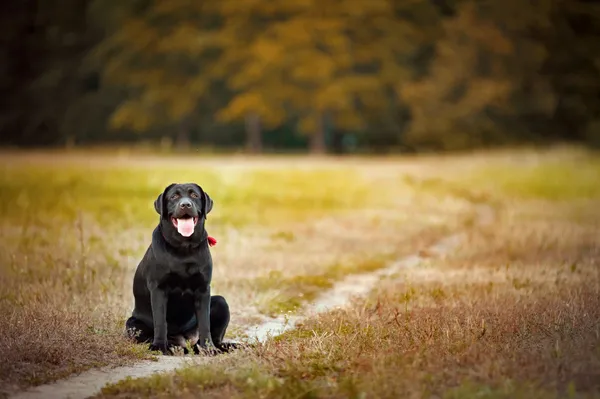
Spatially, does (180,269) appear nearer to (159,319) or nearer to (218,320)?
(159,319)

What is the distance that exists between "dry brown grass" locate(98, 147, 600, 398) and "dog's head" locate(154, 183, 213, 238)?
118cm

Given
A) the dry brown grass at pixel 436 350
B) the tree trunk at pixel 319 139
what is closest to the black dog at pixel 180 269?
the dry brown grass at pixel 436 350

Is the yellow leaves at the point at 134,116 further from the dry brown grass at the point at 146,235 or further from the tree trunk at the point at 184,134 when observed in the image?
the dry brown grass at the point at 146,235

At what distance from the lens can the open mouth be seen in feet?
27.8

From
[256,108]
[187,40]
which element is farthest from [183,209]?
[187,40]

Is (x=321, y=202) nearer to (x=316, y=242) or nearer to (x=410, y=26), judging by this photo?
(x=316, y=242)

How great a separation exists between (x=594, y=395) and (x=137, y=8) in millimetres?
56045

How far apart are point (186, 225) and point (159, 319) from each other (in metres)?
0.92

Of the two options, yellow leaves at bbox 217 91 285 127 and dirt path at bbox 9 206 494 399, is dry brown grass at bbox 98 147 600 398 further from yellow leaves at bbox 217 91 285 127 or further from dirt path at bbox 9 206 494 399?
yellow leaves at bbox 217 91 285 127

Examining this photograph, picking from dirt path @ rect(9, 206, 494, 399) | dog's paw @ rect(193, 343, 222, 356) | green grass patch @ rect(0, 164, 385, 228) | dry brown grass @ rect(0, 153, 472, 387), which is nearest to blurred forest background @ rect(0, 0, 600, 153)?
dry brown grass @ rect(0, 153, 472, 387)

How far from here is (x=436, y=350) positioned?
827 centimetres

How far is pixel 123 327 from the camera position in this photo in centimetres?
970

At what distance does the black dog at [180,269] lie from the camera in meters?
8.56

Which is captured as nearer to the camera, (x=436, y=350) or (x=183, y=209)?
(x=436, y=350)
